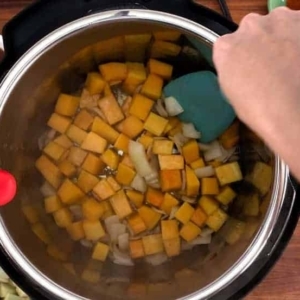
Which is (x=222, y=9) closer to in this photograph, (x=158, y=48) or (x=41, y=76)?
(x=158, y=48)

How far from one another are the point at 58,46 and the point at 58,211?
0.25m

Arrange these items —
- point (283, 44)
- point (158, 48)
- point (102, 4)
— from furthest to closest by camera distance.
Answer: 1. point (158, 48)
2. point (102, 4)
3. point (283, 44)

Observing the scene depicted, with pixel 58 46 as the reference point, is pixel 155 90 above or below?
below

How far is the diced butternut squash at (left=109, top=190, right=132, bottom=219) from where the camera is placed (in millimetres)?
908

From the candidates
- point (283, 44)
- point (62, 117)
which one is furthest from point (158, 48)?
point (283, 44)

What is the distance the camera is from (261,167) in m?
0.83

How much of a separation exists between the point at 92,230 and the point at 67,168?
95mm

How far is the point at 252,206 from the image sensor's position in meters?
0.82

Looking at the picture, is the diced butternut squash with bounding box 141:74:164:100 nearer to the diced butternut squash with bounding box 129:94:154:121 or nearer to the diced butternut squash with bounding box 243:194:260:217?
the diced butternut squash with bounding box 129:94:154:121

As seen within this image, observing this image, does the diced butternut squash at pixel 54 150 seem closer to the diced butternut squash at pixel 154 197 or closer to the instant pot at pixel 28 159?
the instant pot at pixel 28 159

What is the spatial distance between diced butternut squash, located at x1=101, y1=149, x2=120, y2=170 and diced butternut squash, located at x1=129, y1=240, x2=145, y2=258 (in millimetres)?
115

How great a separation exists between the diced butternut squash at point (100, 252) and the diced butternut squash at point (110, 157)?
12cm

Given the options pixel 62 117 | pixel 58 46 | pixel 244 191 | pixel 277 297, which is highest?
pixel 58 46

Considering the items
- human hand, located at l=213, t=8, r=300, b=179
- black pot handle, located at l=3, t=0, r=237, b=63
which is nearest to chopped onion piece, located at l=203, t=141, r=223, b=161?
black pot handle, located at l=3, t=0, r=237, b=63
